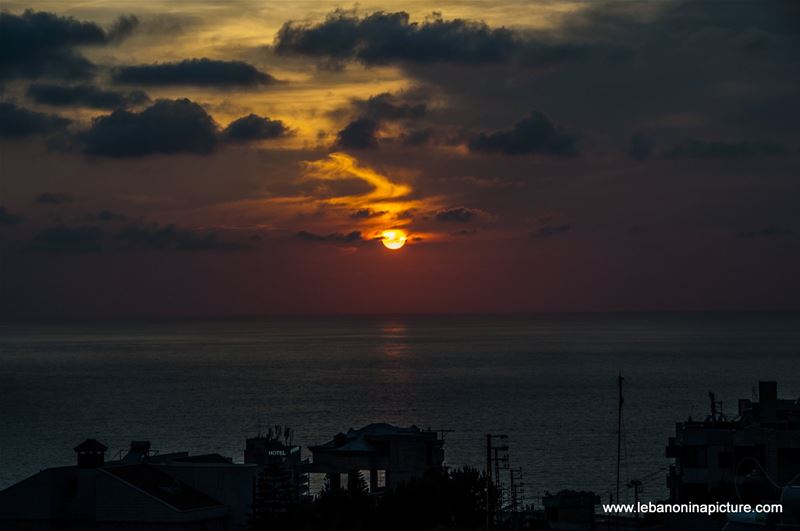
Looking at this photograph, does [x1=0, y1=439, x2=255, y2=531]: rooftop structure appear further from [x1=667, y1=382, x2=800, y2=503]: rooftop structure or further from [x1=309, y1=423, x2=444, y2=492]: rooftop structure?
[x1=667, y1=382, x2=800, y2=503]: rooftop structure

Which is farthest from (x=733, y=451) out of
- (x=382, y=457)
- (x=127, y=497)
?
(x=127, y=497)

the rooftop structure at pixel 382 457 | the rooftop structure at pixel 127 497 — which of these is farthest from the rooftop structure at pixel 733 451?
the rooftop structure at pixel 127 497

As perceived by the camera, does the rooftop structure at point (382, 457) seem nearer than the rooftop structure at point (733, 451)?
No

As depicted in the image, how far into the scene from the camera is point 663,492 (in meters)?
75.0

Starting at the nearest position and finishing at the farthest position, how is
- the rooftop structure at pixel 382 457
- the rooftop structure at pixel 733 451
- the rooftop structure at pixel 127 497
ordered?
the rooftop structure at pixel 733 451
the rooftop structure at pixel 127 497
the rooftop structure at pixel 382 457

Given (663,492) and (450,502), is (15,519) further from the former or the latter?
(663,492)

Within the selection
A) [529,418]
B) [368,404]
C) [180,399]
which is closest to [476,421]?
[529,418]

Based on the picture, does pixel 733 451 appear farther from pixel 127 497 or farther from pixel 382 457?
pixel 127 497

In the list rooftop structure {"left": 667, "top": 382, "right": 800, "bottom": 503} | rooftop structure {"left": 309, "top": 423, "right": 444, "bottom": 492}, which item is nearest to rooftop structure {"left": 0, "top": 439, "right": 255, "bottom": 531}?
rooftop structure {"left": 309, "top": 423, "right": 444, "bottom": 492}

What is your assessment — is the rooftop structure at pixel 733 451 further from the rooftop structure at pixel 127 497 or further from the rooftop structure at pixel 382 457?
the rooftop structure at pixel 127 497

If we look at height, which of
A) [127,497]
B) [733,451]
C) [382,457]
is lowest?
[127,497]

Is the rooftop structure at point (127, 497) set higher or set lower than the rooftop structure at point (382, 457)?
lower

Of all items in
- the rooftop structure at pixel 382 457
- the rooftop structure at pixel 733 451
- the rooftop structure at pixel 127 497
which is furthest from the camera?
the rooftop structure at pixel 382 457

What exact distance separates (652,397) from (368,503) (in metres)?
124
